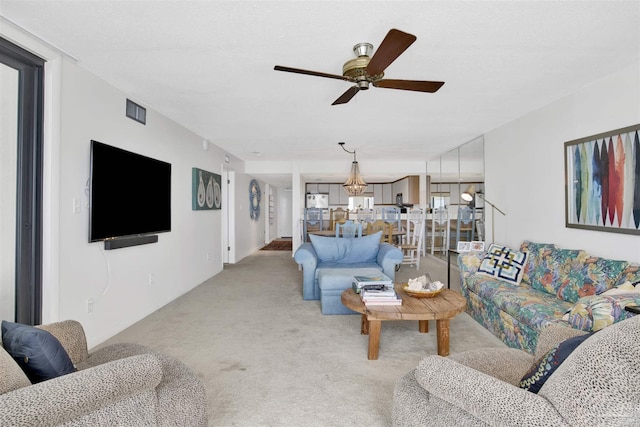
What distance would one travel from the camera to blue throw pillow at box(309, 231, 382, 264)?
14.2ft

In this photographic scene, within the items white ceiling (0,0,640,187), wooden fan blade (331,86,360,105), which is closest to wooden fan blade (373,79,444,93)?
wooden fan blade (331,86,360,105)

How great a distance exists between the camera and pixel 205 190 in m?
5.02

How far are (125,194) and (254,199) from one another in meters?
5.39

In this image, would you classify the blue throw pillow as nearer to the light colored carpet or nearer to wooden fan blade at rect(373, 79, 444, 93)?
the light colored carpet

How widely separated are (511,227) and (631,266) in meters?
1.76

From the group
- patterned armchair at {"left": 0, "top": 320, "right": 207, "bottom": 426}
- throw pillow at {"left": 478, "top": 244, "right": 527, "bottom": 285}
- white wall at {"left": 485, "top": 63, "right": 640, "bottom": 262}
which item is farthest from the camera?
throw pillow at {"left": 478, "top": 244, "right": 527, "bottom": 285}

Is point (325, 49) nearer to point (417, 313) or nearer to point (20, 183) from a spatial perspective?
point (417, 313)

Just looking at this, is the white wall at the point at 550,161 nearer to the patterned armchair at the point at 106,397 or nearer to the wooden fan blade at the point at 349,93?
the wooden fan blade at the point at 349,93

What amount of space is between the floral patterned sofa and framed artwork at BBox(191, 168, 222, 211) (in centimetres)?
353

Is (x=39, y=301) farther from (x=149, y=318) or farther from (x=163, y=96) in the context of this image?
(x=163, y=96)

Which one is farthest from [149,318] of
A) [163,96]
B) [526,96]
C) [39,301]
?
[526,96]

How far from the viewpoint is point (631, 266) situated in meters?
2.29

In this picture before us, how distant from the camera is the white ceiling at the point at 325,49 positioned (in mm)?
1814

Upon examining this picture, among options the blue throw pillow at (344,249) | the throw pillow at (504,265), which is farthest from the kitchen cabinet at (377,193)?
the throw pillow at (504,265)
